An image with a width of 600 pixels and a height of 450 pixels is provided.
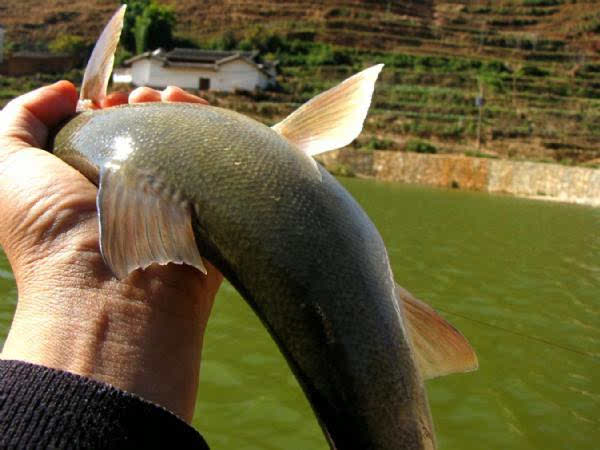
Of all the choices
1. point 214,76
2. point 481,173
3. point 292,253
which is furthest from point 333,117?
point 214,76

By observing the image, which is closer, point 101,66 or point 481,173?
point 101,66

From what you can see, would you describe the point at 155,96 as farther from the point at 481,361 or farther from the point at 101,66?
the point at 481,361

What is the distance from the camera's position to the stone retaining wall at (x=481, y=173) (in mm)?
28281

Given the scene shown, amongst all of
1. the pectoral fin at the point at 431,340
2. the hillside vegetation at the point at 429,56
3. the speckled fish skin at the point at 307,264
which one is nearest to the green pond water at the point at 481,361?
the pectoral fin at the point at 431,340

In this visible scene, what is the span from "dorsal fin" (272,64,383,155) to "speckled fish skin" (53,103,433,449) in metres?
0.13

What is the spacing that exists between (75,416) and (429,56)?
5025 cm

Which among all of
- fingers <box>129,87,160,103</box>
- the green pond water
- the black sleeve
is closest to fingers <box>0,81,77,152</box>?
fingers <box>129,87,160,103</box>

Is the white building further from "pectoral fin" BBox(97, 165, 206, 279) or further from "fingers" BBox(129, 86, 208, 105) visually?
"pectoral fin" BBox(97, 165, 206, 279)

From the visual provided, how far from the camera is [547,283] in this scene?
9070mm

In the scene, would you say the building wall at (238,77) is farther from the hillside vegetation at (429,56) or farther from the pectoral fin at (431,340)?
the pectoral fin at (431,340)

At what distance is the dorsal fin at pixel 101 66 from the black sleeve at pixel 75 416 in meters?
0.99

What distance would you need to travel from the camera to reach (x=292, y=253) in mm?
1317

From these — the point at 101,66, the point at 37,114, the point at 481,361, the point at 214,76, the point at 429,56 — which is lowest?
the point at 214,76

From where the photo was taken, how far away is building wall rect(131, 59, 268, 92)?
43347mm
